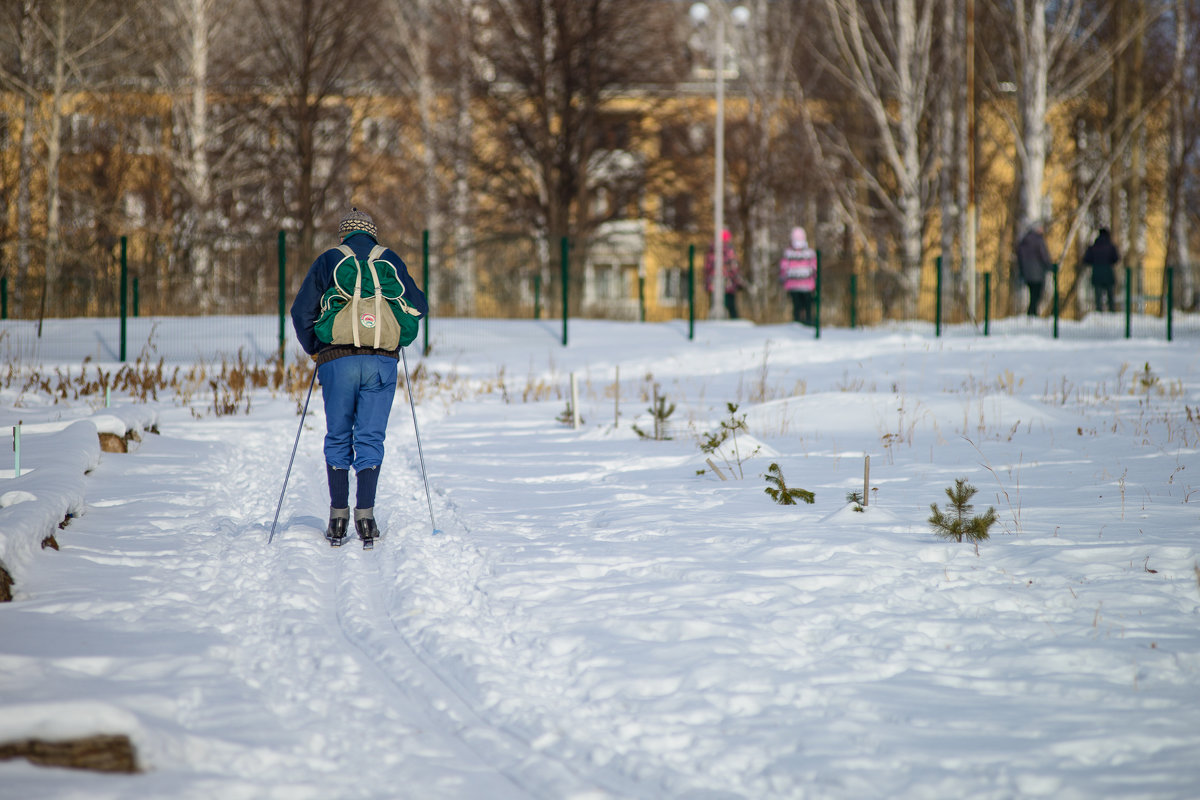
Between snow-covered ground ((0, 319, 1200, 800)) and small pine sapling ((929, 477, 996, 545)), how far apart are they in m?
0.13

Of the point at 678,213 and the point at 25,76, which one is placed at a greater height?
the point at 25,76

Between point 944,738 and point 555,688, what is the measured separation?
4.50 ft

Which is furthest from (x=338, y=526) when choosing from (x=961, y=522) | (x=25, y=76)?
(x=25, y=76)

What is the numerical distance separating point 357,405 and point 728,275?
18.8 m

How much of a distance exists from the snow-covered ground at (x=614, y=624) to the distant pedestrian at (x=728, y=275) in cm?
1435

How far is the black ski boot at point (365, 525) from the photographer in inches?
242

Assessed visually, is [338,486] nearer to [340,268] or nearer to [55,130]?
[340,268]

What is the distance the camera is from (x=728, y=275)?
952 inches

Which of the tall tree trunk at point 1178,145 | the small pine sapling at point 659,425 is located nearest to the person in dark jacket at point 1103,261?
the tall tree trunk at point 1178,145

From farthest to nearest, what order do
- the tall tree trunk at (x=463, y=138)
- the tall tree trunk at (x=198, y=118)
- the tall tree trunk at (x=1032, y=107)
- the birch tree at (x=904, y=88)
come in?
the tall tree trunk at (x=463, y=138) → the tall tree trunk at (x=198, y=118) → the birch tree at (x=904, y=88) → the tall tree trunk at (x=1032, y=107)

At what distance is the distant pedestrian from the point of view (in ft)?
77.4

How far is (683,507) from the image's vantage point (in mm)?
7059

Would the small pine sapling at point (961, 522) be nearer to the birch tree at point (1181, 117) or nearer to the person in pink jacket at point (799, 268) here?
the person in pink jacket at point (799, 268)

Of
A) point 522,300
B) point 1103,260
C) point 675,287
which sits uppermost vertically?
point 1103,260
